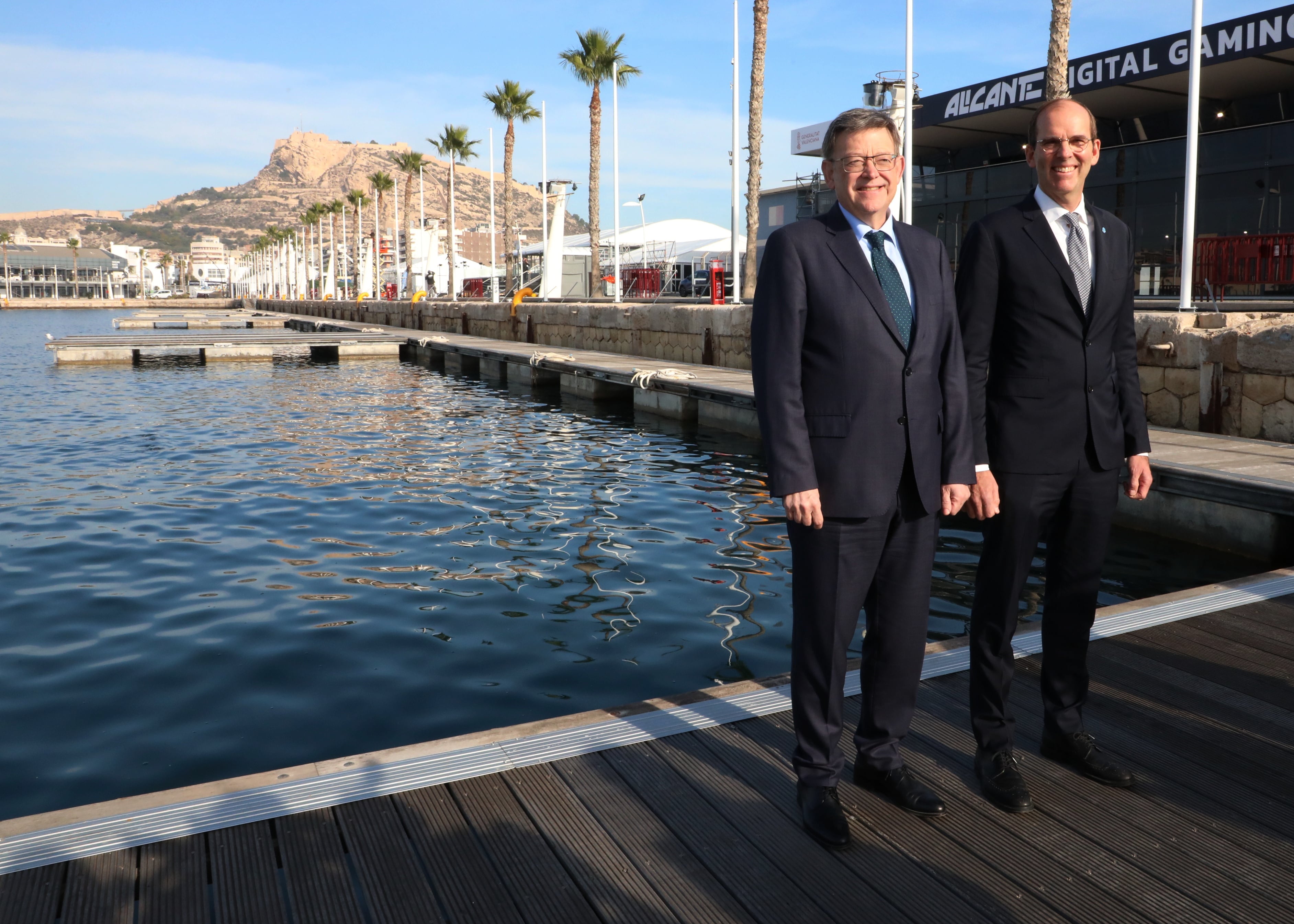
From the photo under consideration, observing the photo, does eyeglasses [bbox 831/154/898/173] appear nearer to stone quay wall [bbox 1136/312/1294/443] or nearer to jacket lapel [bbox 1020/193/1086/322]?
jacket lapel [bbox 1020/193/1086/322]

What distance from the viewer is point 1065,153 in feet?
9.07

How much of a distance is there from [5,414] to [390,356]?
12.3 metres

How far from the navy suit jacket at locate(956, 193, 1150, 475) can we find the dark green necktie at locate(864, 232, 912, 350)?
0.95ft

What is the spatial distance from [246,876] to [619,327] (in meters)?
19.1

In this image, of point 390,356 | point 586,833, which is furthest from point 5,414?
point 586,833

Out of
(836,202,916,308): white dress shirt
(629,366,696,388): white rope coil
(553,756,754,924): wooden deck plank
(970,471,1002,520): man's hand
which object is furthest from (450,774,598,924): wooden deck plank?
(629,366,696,388): white rope coil

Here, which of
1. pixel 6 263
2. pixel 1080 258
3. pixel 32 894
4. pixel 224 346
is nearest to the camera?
pixel 32 894

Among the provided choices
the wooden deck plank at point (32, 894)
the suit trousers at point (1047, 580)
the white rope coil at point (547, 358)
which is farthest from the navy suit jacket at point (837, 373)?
the white rope coil at point (547, 358)

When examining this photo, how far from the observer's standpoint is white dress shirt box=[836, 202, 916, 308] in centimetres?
261

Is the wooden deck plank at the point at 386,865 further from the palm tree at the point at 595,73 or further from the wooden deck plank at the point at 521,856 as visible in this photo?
the palm tree at the point at 595,73

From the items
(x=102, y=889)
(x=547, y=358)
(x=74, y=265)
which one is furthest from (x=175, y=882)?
(x=74, y=265)

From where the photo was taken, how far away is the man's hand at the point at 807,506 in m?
2.50

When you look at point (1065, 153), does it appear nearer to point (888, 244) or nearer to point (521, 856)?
point (888, 244)

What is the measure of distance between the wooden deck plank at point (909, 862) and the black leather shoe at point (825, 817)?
4 cm
